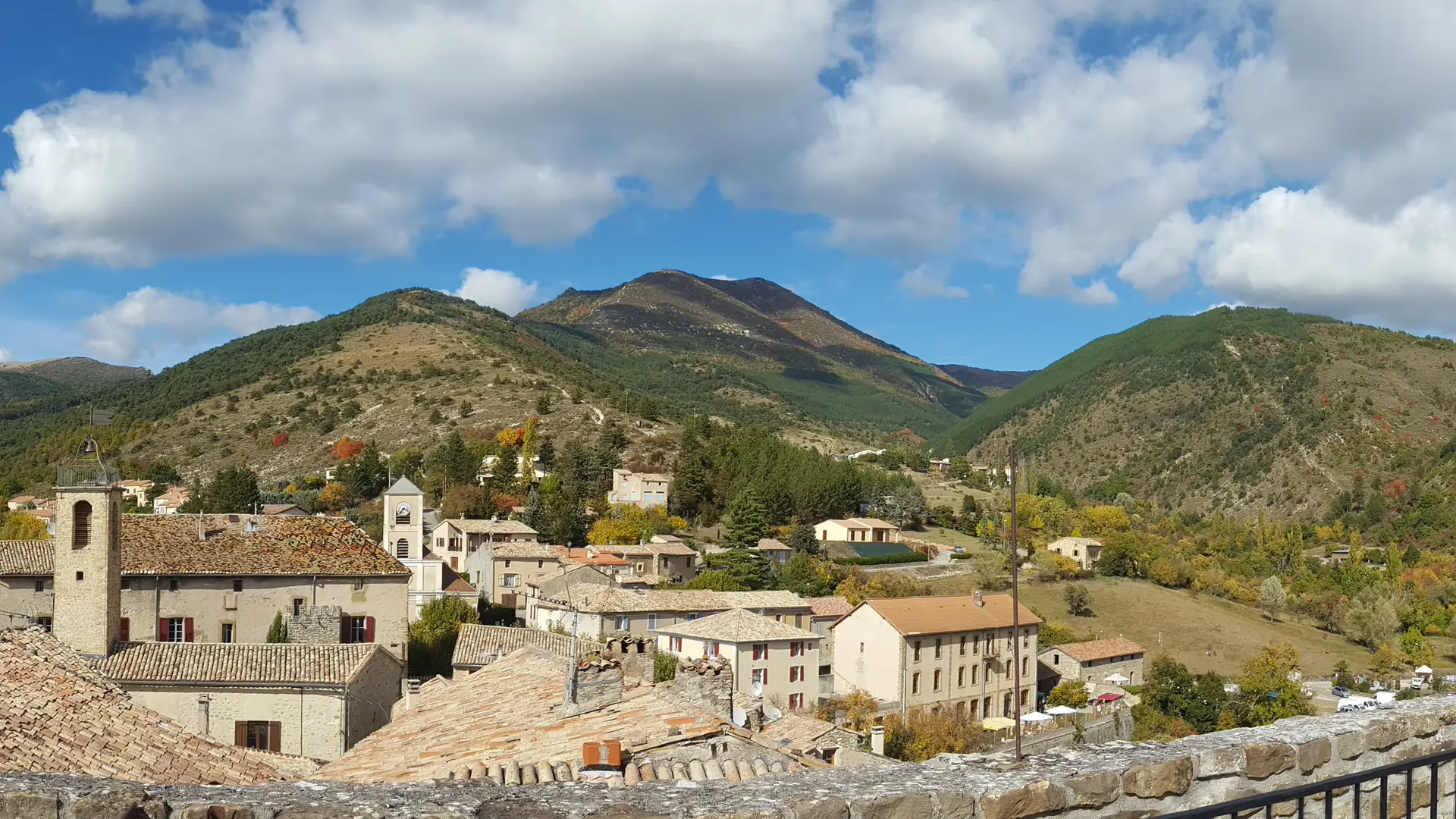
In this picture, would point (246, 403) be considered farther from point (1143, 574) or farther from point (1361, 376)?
point (1361, 376)

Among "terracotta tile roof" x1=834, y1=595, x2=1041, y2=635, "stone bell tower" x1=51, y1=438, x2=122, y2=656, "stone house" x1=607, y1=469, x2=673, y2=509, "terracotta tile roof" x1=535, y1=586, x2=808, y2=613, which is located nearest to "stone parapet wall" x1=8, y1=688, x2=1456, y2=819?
"stone bell tower" x1=51, y1=438, x2=122, y2=656

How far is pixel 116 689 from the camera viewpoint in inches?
572

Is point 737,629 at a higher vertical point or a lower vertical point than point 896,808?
lower

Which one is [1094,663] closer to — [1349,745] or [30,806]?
[1349,745]

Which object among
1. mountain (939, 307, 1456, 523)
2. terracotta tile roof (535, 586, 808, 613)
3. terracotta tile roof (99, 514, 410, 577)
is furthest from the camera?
mountain (939, 307, 1456, 523)

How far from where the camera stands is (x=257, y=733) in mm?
23234

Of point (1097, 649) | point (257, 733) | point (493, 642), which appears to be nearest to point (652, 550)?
point (1097, 649)

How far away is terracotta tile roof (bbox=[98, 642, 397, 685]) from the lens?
23281 mm

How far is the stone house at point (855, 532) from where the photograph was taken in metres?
76.1

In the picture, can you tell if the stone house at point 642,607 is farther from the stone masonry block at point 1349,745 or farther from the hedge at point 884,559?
the stone masonry block at point 1349,745

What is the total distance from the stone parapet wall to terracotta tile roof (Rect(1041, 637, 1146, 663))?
160 ft

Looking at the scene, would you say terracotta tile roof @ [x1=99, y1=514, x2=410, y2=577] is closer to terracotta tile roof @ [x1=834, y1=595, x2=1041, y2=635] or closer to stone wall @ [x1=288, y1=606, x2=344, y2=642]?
stone wall @ [x1=288, y1=606, x2=344, y2=642]

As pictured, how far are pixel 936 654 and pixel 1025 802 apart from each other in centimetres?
4493

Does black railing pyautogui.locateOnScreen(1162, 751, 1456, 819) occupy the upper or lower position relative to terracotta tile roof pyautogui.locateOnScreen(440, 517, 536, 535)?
upper
